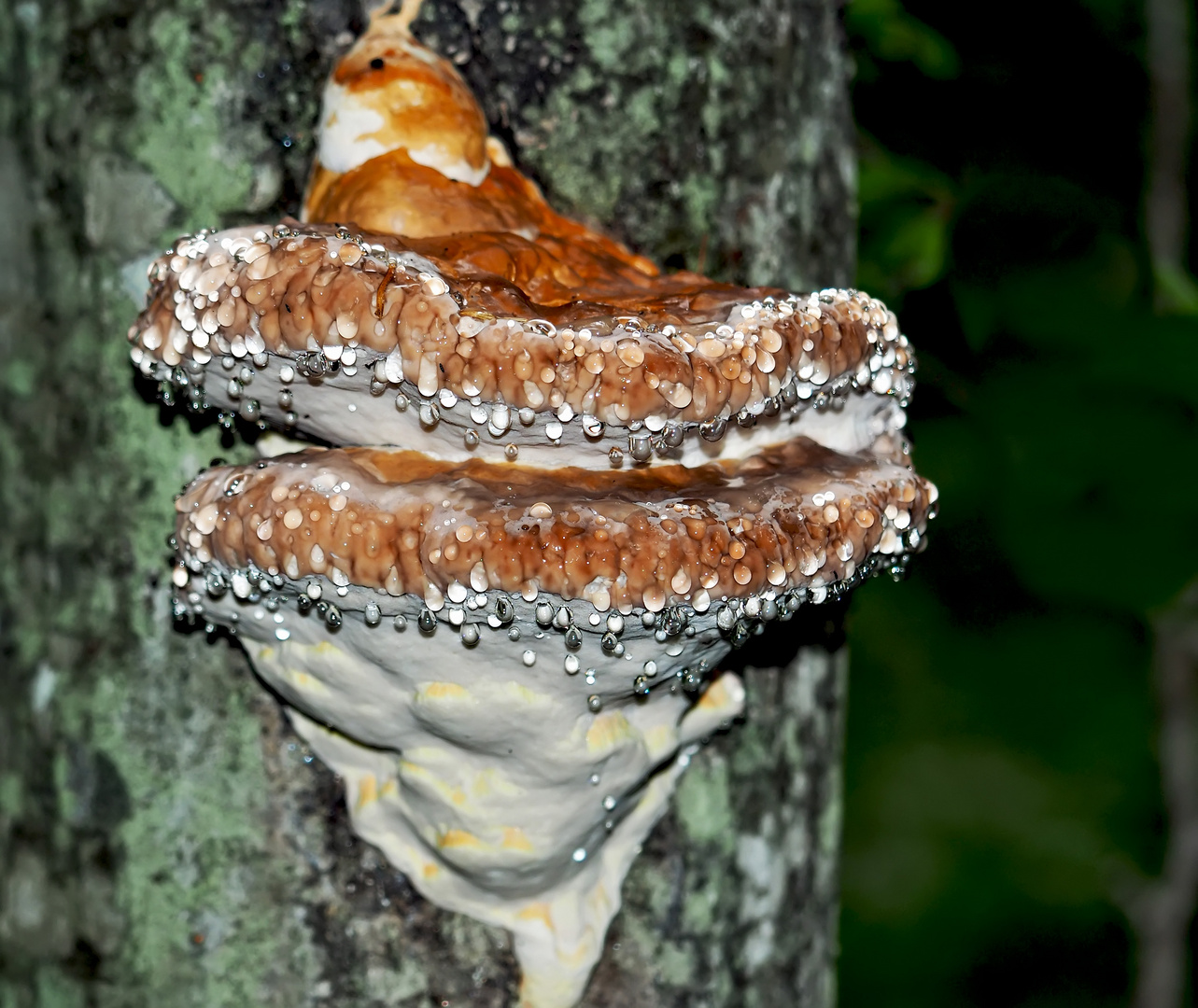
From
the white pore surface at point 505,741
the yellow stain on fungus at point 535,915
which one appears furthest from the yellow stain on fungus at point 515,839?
the yellow stain on fungus at point 535,915

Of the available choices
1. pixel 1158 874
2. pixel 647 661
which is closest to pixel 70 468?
pixel 647 661

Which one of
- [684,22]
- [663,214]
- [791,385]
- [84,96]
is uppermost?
[684,22]

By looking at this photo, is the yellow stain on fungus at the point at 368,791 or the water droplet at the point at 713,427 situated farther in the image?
the yellow stain on fungus at the point at 368,791

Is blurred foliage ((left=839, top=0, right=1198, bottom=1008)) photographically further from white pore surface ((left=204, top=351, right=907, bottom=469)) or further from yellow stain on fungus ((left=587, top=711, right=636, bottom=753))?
yellow stain on fungus ((left=587, top=711, right=636, bottom=753))

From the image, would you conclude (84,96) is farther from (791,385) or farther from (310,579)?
(791,385)

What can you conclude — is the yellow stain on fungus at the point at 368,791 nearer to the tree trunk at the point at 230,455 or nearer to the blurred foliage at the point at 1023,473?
the tree trunk at the point at 230,455

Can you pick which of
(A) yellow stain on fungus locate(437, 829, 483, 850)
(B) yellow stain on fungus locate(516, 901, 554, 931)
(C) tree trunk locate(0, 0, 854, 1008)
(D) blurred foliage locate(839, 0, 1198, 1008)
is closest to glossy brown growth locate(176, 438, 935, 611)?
(C) tree trunk locate(0, 0, 854, 1008)

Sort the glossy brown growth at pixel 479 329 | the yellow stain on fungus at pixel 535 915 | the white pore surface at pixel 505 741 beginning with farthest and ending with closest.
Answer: the yellow stain on fungus at pixel 535 915
the white pore surface at pixel 505 741
the glossy brown growth at pixel 479 329
